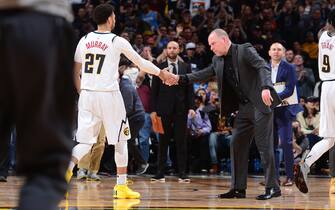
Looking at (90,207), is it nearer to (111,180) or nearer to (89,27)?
(111,180)

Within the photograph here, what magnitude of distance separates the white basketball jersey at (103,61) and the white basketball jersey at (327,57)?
8.68ft

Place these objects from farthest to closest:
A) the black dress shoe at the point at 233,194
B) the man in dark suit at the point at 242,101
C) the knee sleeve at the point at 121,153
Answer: the black dress shoe at the point at 233,194, the knee sleeve at the point at 121,153, the man in dark suit at the point at 242,101

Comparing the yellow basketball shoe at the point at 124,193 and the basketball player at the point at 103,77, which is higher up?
the basketball player at the point at 103,77

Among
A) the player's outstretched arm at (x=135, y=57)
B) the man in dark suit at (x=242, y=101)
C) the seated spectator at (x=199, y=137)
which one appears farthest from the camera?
the seated spectator at (x=199, y=137)

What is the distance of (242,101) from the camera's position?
916 centimetres

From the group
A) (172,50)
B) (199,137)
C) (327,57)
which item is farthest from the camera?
(199,137)

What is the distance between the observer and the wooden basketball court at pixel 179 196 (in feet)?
26.5

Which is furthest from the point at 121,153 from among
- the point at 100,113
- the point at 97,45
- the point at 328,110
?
the point at 328,110

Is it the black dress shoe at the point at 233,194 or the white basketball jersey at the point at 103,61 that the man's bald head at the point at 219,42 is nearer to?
the white basketball jersey at the point at 103,61

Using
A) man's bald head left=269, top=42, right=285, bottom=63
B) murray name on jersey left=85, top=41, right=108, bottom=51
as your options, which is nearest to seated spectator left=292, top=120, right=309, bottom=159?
man's bald head left=269, top=42, right=285, bottom=63

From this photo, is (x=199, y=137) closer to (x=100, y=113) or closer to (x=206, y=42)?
(x=206, y=42)

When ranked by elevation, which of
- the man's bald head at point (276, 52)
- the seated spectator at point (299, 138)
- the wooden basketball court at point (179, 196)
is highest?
the man's bald head at point (276, 52)

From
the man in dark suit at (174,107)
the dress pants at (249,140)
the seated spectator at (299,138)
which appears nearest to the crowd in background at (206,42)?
the seated spectator at (299,138)

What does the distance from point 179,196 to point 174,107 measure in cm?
324
